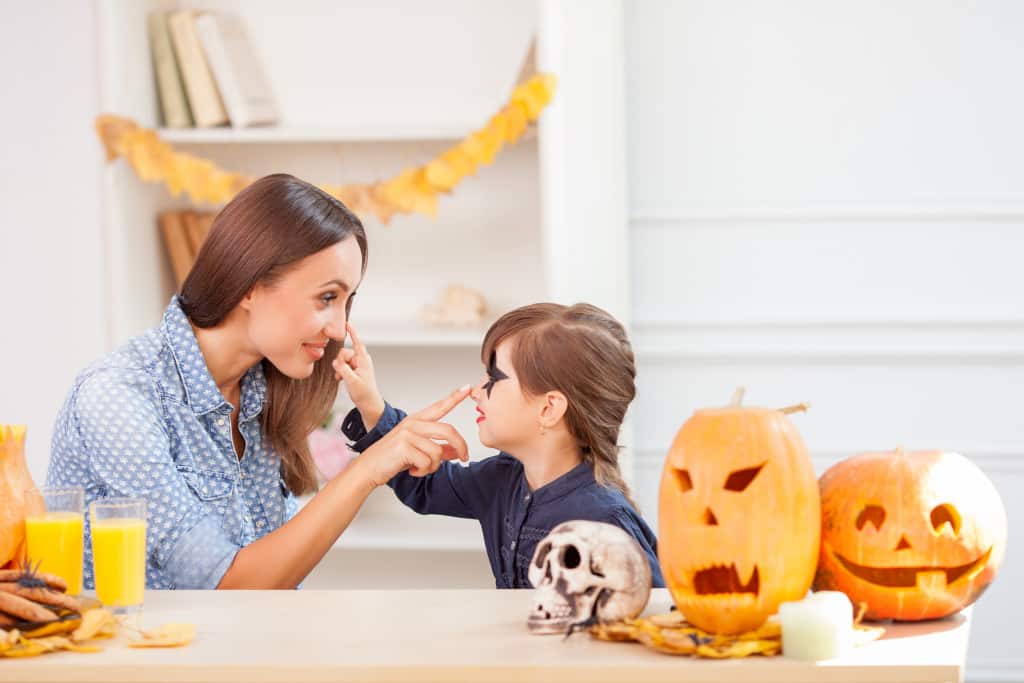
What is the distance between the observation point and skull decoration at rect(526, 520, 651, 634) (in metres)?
1.27

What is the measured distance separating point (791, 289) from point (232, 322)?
5.68 feet

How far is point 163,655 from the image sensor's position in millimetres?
1220

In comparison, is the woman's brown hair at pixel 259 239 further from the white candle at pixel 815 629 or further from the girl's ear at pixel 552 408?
the white candle at pixel 815 629

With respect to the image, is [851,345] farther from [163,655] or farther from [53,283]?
[163,655]

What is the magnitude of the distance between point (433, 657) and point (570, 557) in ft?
0.60

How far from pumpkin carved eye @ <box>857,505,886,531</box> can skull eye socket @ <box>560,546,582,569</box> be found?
290 mm

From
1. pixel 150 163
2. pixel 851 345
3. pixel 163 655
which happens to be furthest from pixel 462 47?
pixel 163 655

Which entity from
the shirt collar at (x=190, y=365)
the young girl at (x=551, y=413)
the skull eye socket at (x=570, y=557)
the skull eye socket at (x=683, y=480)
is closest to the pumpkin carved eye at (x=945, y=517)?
the skull eye socket at (x=683, y=480)

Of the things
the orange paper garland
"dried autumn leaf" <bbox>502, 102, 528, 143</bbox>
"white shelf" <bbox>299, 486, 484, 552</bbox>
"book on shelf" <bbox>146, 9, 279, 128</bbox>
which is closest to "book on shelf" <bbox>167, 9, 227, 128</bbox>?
"book on shelf" <bbox>146, 9, 279, 128</bbox>

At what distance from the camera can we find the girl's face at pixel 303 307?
6.47 feet

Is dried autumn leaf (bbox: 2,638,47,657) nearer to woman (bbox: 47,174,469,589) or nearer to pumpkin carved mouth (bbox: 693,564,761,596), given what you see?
woman (bbox: 47,174,469,589)

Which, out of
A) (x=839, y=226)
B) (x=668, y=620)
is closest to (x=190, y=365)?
(x=668, y=620)

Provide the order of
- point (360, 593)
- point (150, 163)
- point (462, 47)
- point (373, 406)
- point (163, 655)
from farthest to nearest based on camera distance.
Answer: point (462, 47)
point (150, 163)
point (373, 406)
point (360, 593)
point (163, 655)

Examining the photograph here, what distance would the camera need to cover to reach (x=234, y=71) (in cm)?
328
